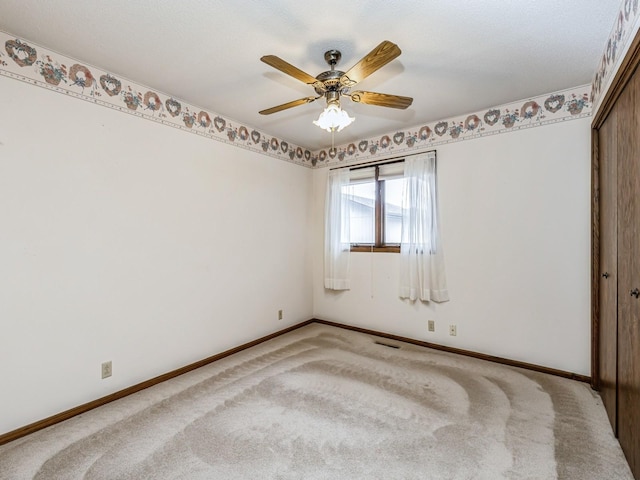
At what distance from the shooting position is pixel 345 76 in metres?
1.88

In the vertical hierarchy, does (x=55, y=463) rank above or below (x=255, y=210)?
below

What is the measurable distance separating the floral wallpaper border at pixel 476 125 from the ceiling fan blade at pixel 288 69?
1.81 meters

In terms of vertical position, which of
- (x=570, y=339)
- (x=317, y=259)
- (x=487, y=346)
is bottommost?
(x=487, y=346)

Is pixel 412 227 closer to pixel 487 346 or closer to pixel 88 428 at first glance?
pixel 487 346

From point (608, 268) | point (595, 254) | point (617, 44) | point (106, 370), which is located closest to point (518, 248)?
point (595, 254)

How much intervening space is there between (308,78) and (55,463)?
2.59 metres

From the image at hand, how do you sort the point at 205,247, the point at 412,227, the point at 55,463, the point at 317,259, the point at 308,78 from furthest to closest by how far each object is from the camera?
the point at 317,259 → the point at 412,227 → the point at 205,247 → the point at 308,78 → the point at 55,463

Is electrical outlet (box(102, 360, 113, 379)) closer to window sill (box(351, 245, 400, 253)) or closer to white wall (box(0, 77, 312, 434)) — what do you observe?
white wall (box(0, 77, 312, 434))

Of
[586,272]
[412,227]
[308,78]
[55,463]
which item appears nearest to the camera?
[55,463]

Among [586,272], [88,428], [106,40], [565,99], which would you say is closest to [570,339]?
[586,272]

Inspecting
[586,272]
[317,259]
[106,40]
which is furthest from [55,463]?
[586,272]

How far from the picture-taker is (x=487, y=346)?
10.0 feet

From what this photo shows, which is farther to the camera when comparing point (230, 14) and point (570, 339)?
point (570, 339)

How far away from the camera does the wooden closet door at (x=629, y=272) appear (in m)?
1.55
